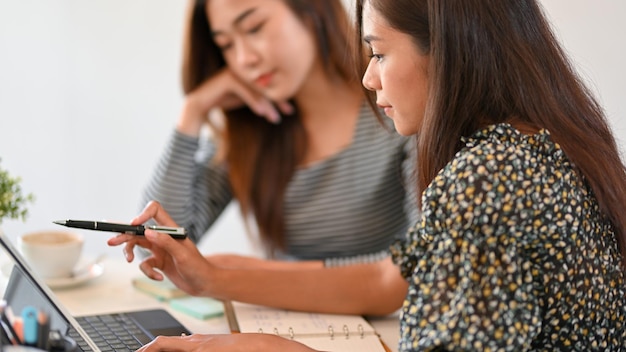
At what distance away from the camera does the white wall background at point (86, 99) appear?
262cm

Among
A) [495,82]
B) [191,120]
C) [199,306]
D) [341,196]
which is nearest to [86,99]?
[191,120]

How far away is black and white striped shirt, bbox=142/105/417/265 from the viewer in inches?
72.9

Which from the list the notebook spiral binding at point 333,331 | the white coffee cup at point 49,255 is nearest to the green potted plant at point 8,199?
the white coffee cup at point 49,255

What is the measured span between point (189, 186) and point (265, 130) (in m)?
0.22

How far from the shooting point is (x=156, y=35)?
2658 mm

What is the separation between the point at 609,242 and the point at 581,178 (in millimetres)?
96

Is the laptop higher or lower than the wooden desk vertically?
higher

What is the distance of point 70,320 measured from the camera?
1102mm

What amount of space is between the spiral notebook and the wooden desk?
3 cm

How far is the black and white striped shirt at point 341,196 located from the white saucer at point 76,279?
299 millimetres

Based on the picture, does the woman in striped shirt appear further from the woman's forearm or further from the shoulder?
the shoulder

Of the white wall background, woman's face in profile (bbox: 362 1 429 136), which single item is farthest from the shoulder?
the white wall background

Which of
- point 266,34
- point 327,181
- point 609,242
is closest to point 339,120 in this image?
point 327,181

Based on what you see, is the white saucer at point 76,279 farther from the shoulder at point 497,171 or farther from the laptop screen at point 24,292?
the shoulder at point 497,171
